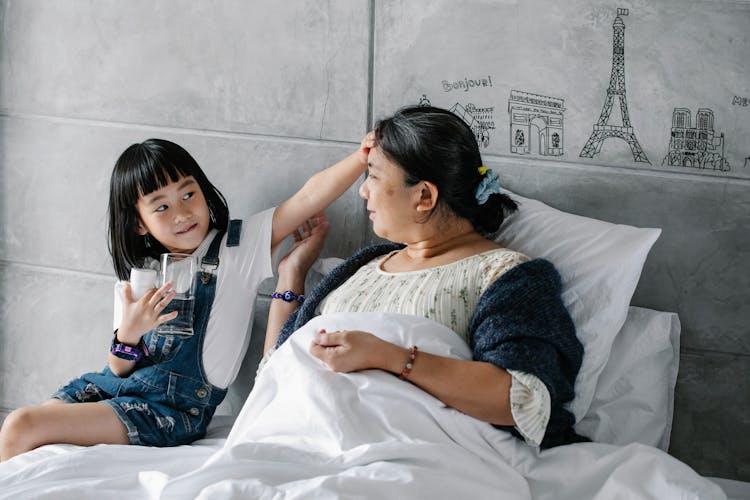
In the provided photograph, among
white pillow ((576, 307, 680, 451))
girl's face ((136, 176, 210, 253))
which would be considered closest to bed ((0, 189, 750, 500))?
white pillow ((576, 307, 680, 451))

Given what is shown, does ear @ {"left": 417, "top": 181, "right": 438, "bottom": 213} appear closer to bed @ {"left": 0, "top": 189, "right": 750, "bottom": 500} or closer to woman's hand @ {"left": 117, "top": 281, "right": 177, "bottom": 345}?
bed @ {"left": 0, "top": 189, "right": 750, "bottom": 500}

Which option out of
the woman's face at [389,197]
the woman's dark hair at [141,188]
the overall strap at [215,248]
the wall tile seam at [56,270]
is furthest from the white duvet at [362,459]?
the wall tile seam at [56,270]

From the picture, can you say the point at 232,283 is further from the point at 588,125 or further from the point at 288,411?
the point at 588,125

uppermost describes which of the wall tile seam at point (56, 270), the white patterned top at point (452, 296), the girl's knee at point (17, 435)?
the white patterned top at point (452, 296)

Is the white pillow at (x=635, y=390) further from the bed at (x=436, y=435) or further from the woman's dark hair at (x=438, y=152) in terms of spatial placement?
the woman's dark hair at (x=438, y=152)

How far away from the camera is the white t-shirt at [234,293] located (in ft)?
7.04

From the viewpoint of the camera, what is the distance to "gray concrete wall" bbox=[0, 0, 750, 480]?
6.38ft

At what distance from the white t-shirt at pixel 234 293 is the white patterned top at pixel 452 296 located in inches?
13.4

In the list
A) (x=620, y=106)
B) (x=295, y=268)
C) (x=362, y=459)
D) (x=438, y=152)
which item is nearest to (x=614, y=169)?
(x=620, y=106)

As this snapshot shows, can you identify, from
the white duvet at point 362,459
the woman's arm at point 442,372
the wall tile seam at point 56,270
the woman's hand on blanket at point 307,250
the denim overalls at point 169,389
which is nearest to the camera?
the white duvet at point 362,459

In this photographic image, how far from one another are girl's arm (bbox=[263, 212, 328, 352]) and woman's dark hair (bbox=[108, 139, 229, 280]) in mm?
203

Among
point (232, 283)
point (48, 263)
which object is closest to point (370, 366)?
point (232, 283)

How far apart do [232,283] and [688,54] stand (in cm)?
121

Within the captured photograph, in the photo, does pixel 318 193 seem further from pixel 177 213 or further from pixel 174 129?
pixel 174 129
